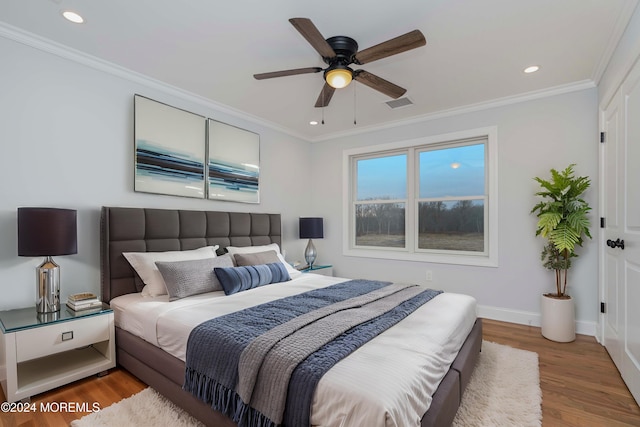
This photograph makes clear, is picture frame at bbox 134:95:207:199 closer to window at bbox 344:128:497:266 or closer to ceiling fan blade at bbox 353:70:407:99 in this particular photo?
ceiling fan blade at bbox 353:70:407:99

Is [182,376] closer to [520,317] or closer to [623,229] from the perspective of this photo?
[623,229]

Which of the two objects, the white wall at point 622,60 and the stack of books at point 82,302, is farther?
the stack of books at point 82,302

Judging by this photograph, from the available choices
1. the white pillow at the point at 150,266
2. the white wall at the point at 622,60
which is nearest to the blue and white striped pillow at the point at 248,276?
the white pillow at the point at 150,266

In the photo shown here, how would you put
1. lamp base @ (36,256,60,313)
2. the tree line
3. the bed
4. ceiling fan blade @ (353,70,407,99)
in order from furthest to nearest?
1. the tree line
2. ceiling fan blade @ (353,70,407,99)
3. lamp base @ (36,256,60,313)
4. the bed

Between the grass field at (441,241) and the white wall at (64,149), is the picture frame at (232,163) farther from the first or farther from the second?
the grass field at (441,241)

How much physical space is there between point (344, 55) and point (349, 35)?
0.49 ft

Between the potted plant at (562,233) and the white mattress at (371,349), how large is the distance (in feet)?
4.23

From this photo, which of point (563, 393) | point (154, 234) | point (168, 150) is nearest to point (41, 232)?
point (154, 234)

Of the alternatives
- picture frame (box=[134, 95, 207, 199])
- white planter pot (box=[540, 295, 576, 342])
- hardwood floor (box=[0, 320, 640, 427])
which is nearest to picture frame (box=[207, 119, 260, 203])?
picture frame (box=[134, 95, 207, 199])

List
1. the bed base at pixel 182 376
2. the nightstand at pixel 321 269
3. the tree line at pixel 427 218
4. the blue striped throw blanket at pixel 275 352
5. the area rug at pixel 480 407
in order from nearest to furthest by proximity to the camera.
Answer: the blue striped throw blanket at pixel 275 352 → the bed base at pixel 182 376 → the area rug at pixel 480 407 → the tree line at pixel 427 218 → the nightstand at pixel 321 269

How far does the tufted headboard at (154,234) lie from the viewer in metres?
2.70

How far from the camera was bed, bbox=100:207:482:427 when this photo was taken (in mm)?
1691

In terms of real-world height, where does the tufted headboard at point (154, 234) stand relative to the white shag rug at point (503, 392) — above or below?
above

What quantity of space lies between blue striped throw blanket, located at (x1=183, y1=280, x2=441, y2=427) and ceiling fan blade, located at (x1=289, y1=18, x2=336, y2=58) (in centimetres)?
174
